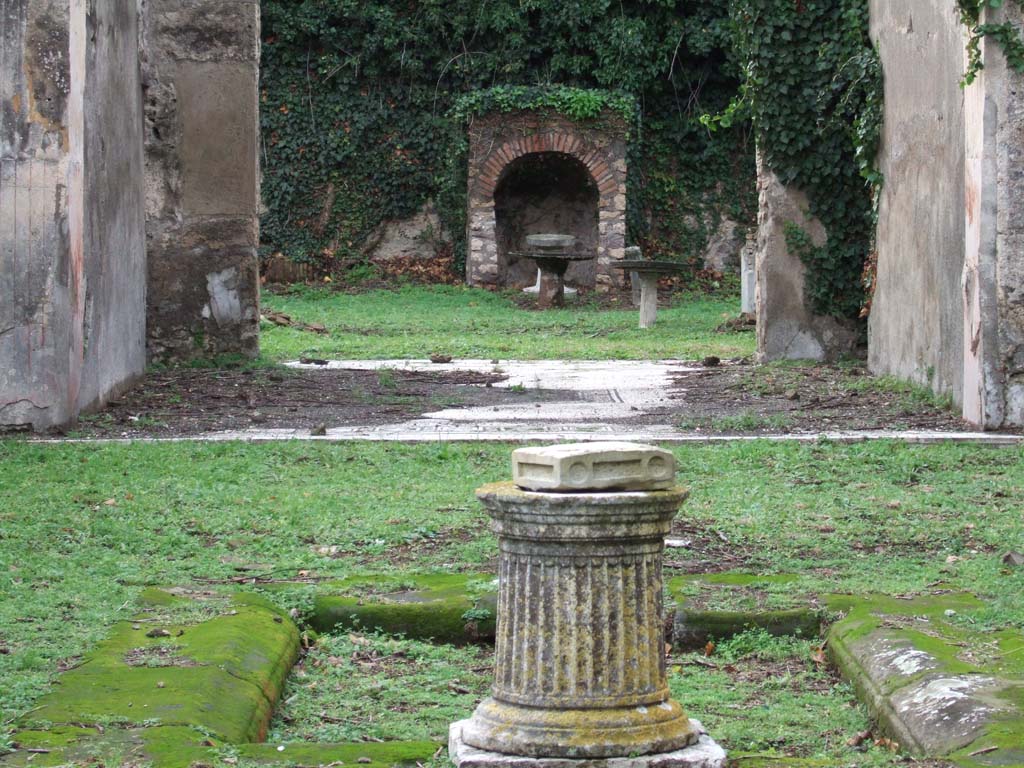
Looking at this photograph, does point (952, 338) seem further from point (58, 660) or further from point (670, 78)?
point (670, 78)

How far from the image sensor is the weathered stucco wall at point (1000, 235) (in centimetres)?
840

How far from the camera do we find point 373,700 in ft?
12.9

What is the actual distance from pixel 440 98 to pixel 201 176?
38.5 ft

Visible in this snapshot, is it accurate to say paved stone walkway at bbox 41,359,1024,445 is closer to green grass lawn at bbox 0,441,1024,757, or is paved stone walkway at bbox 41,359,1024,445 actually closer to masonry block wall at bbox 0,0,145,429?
A: green grass lawn at bbox 0,441,1024,757

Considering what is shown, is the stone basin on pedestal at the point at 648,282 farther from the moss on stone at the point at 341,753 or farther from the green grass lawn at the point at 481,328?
the moss on stone at the point at 341,753

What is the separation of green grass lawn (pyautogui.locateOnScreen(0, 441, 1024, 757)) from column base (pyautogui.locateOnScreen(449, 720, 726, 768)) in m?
1.06

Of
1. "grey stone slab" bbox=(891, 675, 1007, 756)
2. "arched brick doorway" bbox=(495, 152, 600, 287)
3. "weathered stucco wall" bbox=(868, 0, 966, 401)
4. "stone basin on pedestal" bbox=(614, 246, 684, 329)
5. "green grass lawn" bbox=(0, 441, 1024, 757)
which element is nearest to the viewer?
"grey stone slab" bbox=(891, 675, 1007, 756)

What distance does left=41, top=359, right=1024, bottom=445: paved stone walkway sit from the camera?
8.13 meters

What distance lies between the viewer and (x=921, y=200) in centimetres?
1041

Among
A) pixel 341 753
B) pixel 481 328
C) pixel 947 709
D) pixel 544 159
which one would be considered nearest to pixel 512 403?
pixel 947 709

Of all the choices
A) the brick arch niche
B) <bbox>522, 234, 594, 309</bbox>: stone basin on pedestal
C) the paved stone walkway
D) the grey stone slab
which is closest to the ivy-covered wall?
the brick arch niche

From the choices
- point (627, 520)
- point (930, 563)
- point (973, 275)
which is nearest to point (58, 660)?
point (627, 520)

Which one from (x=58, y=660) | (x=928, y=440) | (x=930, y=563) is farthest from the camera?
(x=928, y=440)

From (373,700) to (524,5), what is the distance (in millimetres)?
20083
